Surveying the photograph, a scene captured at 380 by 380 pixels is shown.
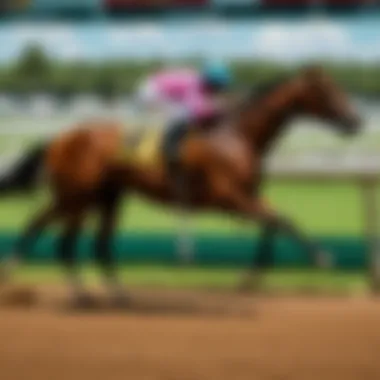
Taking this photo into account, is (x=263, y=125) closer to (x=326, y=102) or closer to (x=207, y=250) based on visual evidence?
(x=326, y=102)

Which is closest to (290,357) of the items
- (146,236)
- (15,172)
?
(146,236)

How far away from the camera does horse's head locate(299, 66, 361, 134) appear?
6105 mm

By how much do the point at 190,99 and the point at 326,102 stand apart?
66cm

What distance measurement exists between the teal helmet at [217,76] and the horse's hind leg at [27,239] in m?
0.98

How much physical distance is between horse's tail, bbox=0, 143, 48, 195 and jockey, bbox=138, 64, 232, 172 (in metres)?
0.63

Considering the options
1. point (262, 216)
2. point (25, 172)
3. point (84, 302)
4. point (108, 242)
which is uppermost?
point (25, 172)

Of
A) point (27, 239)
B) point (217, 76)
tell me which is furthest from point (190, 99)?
point (27, 239)

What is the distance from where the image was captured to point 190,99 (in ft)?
20.3

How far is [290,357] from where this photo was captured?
4910 mm

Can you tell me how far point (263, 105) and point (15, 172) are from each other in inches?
50.0

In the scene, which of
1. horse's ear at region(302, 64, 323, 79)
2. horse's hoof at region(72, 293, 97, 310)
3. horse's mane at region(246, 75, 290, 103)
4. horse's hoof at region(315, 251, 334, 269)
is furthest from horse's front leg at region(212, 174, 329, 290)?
horse's hoof at region(72, 293, 97, 310)

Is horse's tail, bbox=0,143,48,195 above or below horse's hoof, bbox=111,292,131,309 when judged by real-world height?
above

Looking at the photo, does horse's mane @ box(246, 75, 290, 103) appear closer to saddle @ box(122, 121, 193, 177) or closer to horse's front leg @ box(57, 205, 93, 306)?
saddle @ box(122, 121, 193, 177)

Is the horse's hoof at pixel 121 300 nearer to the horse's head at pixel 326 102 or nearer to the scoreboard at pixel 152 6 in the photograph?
the horse's head at pixel 326 102
